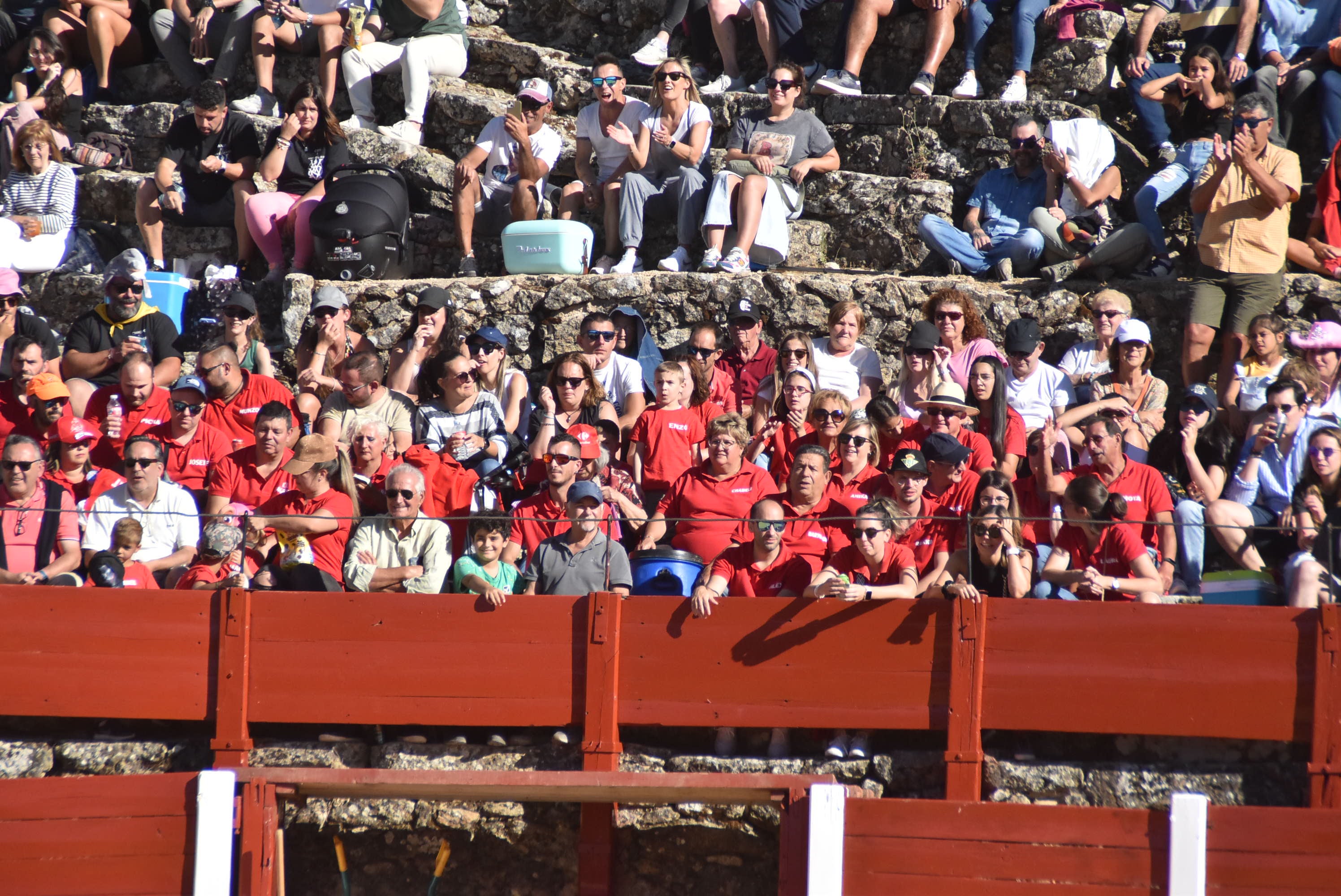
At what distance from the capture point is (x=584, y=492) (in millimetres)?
6898

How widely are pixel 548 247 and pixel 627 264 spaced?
1.69 ft

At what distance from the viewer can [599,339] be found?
8.56m

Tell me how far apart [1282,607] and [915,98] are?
5577 millimetres

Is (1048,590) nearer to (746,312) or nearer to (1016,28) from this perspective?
(746,312)

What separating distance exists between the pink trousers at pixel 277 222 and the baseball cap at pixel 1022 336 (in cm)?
454

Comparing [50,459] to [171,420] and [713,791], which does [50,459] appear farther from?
[713,791]

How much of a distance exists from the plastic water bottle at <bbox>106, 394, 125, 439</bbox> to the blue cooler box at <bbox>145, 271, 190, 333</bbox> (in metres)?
1.60

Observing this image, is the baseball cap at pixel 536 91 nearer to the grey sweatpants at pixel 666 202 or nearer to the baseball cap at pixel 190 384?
the grey sweatpants at pixel 666 202

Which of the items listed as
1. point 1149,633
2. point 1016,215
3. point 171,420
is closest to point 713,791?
point 1149,633

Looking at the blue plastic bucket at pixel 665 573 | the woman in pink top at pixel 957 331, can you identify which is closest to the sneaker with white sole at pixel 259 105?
the woman in pink top at pixel 957 331

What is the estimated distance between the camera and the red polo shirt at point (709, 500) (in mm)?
7109

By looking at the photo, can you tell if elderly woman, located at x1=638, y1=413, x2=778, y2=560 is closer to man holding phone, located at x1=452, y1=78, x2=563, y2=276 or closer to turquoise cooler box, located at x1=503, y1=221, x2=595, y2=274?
turquoise cooler box, located at x1=503, y1=221, x2=595, y2=274

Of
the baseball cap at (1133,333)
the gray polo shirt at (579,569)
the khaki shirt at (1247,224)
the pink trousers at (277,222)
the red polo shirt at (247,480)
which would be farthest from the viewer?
the pink trousers at (277,222)

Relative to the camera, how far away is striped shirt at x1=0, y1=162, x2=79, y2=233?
10.3m
